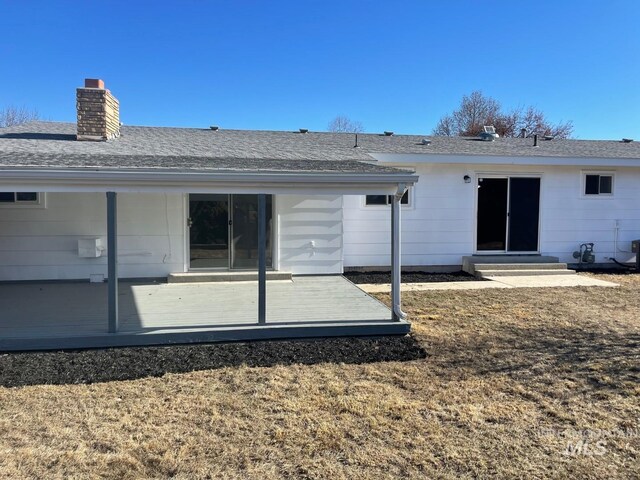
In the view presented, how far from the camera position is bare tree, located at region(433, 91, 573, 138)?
110 feet

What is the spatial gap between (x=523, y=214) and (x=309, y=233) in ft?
18.3

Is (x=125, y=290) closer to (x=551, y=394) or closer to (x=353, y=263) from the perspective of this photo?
(x=353, y=263)

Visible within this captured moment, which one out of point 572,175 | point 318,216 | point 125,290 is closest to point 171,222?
point 125,290

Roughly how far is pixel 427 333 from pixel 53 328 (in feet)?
15.2

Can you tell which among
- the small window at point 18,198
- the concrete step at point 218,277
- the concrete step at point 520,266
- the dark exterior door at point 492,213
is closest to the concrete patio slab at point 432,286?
the concrete step at point 520,266

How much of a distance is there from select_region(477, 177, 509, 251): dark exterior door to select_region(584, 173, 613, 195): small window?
7.21 ft

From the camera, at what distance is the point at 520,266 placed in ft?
35.3

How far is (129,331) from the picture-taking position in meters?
5.45

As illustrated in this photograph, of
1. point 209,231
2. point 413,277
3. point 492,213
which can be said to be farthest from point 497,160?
point 209,231

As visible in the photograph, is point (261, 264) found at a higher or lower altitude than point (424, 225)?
lower

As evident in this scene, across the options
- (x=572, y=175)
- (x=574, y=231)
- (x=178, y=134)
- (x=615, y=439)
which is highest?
(x=178, y=134)

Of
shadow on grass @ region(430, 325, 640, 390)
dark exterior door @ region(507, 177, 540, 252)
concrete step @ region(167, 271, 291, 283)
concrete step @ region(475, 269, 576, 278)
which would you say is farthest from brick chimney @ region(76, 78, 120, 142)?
dark exterior door @ region(507, 177, 540, 252)

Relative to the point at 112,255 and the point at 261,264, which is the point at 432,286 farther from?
the point at 112,255

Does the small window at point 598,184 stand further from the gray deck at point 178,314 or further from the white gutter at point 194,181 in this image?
the white gutter at point 194,181
